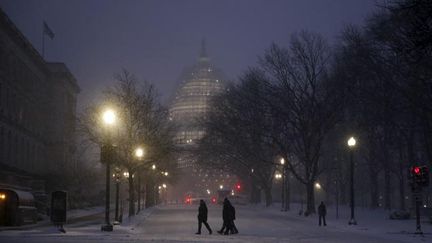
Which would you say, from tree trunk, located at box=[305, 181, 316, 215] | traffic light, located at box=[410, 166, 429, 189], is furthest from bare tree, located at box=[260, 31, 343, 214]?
traffic light, located at box=[410, 166, 429, 189]

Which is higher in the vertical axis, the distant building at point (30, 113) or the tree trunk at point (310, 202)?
the distant building at point (30, 113)

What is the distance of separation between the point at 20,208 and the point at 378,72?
26.8m

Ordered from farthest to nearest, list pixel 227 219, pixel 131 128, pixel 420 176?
pixel 131 128
pixel 420 176
pixel 227 219

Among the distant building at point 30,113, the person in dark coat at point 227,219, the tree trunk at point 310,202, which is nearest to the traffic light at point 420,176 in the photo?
the person in dark coat at point 227,219

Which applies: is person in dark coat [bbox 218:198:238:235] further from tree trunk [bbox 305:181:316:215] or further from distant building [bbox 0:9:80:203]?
tree trunk [bbox 305:181:316:215]

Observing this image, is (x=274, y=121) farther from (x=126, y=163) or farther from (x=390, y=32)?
(x=390, y=32)

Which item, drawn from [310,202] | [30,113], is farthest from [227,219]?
[30,113]

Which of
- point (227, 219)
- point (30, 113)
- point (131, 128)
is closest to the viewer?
point (227, 219)

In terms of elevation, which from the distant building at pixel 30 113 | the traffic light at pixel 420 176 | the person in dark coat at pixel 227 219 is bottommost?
the person in dark coat at pixel 227 219

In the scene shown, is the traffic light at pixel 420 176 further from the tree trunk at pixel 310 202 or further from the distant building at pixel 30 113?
the distant building at pixel 30 113

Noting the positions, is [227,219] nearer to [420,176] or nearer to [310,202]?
[420,176]

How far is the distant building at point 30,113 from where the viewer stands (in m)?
79.4

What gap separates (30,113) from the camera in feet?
320

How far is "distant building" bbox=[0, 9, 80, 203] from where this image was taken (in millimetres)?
79375
